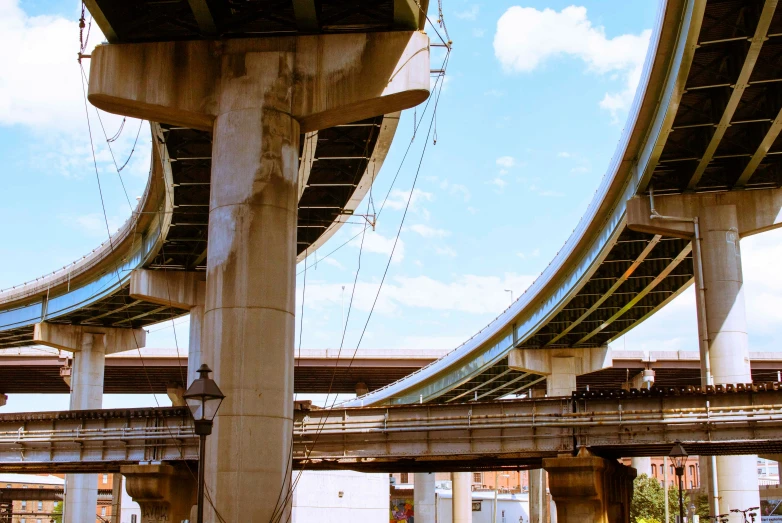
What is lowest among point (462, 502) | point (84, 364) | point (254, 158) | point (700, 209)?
point (462, 502)

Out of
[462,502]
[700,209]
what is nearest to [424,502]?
[462,502]

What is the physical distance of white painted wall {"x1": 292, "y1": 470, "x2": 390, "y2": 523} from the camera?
228 feet

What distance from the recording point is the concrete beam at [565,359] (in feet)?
213

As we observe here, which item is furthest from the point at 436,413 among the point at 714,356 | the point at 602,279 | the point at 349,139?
the point at 602,279

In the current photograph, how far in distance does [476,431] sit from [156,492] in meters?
11.8

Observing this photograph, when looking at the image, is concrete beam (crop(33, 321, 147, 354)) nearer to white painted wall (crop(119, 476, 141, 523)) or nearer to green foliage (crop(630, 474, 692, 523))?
white painted wall (crop(119, 476, 141, 523))

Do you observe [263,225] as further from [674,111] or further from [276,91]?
[674,111]

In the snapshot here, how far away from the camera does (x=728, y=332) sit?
3522cm

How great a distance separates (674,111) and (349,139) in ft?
34.2

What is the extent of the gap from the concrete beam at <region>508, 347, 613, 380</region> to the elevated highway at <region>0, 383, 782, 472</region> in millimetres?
27652

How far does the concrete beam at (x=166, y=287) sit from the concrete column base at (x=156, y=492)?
13017 millimetres

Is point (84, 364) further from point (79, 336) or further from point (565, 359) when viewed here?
point (565, 359)

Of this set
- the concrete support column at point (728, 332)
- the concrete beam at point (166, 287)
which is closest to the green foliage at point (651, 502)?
the concrete support column at point (728, 332)

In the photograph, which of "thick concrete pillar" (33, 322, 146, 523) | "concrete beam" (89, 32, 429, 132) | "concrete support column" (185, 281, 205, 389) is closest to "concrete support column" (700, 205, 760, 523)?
"concrete beam" (89, 32, 429, 132)
